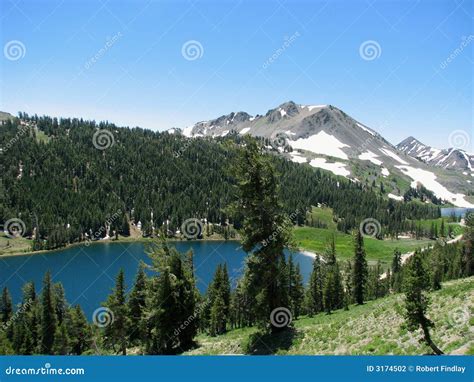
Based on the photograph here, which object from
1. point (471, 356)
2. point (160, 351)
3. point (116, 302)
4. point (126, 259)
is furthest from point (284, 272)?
point (126, 259)

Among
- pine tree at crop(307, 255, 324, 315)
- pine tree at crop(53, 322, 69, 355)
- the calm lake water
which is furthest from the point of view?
the calm lake water

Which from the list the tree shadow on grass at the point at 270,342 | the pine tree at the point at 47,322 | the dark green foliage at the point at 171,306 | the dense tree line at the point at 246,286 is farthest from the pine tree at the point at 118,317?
the tree shadow on grass at the point at 270,342

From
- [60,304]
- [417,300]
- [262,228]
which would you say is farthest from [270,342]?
[60,304]

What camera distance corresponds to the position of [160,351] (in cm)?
3209

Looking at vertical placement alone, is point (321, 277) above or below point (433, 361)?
below

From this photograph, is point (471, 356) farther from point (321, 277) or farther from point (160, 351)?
point (321, 277)

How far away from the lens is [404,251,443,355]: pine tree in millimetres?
18083

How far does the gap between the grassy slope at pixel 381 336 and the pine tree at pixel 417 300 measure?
54cm

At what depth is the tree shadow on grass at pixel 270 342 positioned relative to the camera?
2175 centimetres

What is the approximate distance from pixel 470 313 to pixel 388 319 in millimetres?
5014

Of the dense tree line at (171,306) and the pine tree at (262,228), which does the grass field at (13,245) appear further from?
the pine tree at (262,228)

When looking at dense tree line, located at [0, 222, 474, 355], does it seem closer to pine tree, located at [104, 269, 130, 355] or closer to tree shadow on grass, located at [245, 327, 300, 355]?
pine tree, located at [104, 269, 130, 355]

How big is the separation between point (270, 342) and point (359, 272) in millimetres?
41942

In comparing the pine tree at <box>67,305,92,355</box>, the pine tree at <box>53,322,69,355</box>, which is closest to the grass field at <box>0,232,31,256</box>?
the pine tree at <box>67,305,92,355</box>
